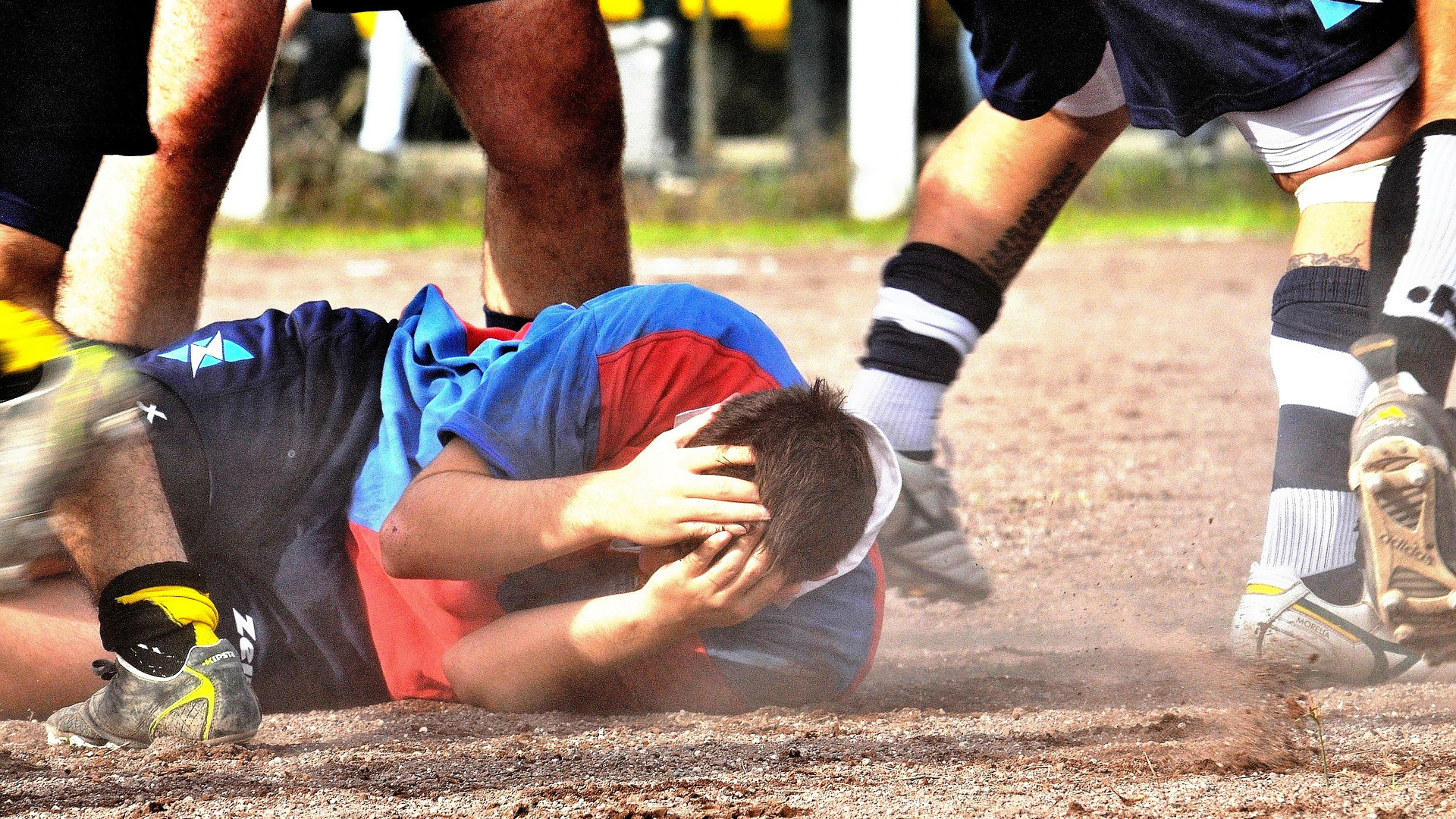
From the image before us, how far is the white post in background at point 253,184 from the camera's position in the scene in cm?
1018

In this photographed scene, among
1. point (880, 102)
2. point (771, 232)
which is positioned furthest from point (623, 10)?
point (771, 232)

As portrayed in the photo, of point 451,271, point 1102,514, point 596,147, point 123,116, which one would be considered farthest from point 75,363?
point 451,271

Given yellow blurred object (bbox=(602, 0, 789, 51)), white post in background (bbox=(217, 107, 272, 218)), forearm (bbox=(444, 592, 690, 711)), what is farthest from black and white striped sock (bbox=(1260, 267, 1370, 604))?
yellow blurred object (bbox=(602, 0, 789, 51))

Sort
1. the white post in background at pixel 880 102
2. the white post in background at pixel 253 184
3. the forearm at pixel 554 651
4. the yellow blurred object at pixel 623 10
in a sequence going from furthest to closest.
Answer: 1. the yellow blurred object at pixel 623 10
2. the white post in background at pixel 880 102
3. the white post in background at pixel 253 184
4. the forearm at pixel 554 651

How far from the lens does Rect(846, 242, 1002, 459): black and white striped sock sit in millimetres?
2498

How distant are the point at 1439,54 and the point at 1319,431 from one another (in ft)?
1.59

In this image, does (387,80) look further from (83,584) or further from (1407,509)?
(1407,509)

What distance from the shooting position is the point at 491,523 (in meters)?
1.71

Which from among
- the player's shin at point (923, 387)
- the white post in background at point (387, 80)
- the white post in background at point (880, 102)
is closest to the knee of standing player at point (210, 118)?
the player's shin at point (923, 387)

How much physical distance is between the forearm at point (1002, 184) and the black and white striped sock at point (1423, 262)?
0.71m

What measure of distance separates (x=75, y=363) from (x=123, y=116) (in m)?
0.31

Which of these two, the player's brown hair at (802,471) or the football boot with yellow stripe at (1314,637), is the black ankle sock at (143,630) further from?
the football boot with yellow stripe at (1314,637)

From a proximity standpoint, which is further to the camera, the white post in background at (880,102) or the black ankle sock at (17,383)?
the white post in background at (880,102)

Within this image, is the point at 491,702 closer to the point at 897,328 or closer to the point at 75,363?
the point at 75,363
